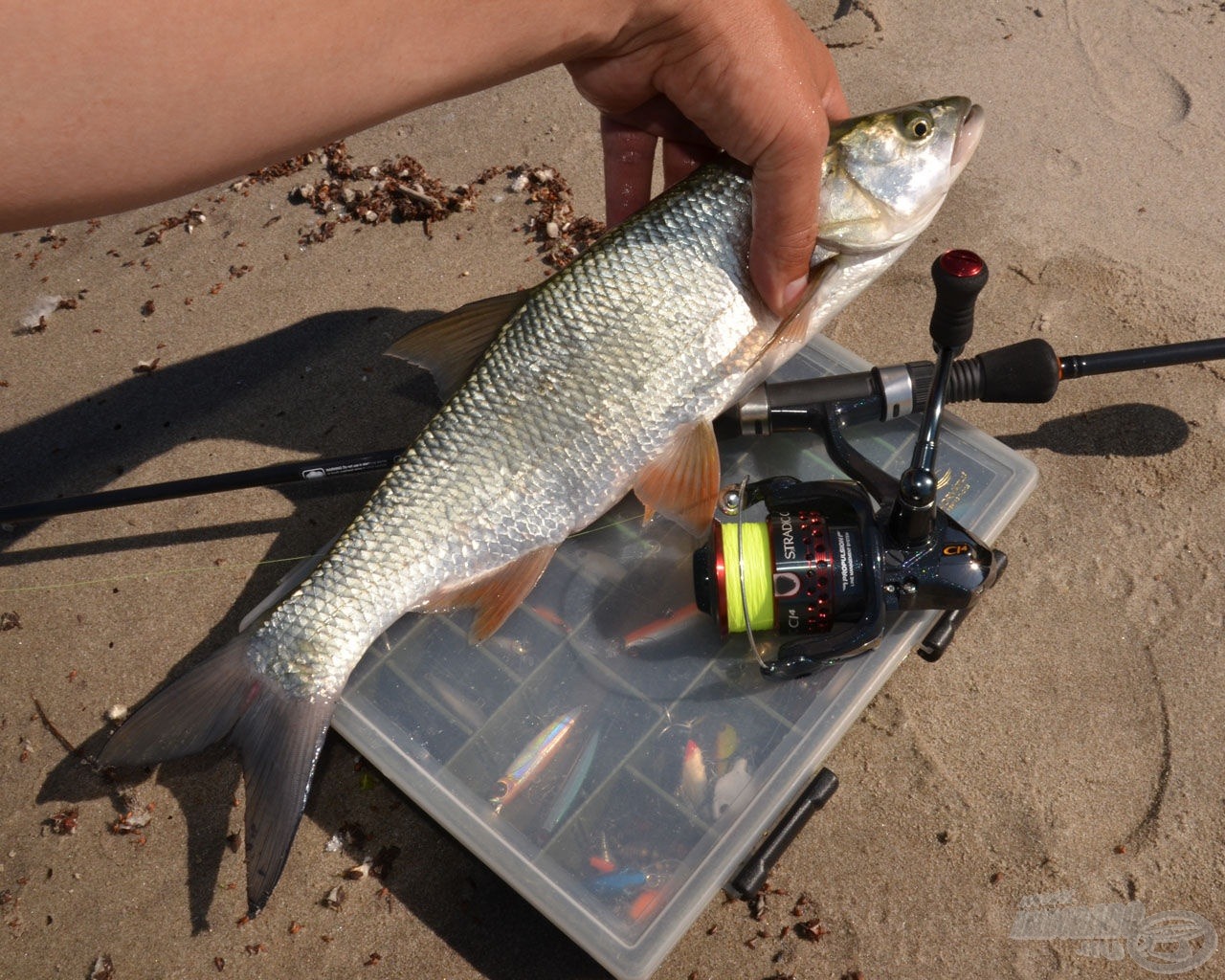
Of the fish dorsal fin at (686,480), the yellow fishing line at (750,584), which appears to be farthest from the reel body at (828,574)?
the fish dorsal fin at (686,480)

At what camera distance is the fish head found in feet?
8.27

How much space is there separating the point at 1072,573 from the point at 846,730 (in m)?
0.88

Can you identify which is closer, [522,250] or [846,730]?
[846,730]

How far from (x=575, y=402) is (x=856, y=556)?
32.6 inches

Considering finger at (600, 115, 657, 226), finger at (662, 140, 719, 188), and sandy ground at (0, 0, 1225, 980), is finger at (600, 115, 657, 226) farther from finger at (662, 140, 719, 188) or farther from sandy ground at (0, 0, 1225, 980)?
sandy ground at (0, 0, 1225, 980)

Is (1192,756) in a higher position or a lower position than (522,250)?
lower

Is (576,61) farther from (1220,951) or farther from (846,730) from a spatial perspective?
(1220,951)

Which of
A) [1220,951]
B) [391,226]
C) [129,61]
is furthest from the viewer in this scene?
[391,226]

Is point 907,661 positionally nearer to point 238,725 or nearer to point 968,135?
point 968,135

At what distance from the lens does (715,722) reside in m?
2.38

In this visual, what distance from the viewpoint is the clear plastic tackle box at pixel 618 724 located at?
7.21 ft

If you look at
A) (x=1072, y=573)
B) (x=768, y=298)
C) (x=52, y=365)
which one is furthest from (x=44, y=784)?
(x=1072, y=573)

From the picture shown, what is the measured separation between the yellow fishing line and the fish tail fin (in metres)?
1.03

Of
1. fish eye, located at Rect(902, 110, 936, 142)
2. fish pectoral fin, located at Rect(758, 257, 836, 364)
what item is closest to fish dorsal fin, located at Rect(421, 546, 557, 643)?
fish pectoral fin, located at Rect(758, 257, 836, 364)
